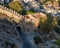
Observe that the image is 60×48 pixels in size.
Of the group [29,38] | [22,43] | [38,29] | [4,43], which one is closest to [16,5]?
[38,29]

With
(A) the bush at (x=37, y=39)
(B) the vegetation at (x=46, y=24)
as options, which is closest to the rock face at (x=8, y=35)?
(A) the bush at (x=37, y=39)

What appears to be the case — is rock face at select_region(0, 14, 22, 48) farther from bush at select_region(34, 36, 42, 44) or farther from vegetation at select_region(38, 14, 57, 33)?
vegetation at select_region(38, 14, 57, 33)

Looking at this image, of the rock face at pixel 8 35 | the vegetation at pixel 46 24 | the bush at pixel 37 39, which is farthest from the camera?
the vegetation at pixel 46 24

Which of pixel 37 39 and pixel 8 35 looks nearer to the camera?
pixel 8 35

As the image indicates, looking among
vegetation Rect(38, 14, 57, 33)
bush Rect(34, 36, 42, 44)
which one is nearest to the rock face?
bush Rect(34, 36, 42, 44)

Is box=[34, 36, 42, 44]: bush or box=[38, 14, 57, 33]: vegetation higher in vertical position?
box=[38, 14, 57, 33]: vegetation

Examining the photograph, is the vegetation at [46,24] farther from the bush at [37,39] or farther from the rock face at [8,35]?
the bush at [37,39]

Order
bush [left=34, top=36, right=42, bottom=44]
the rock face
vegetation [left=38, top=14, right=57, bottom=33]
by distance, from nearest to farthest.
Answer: the rock face
bush [left=34, top=36, right=42, bottom=44]
vegetation [left=38, top=14, right=57, bottom=33]

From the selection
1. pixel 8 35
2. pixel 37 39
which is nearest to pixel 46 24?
pixel 37 39

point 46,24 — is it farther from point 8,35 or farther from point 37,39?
point 8,35
